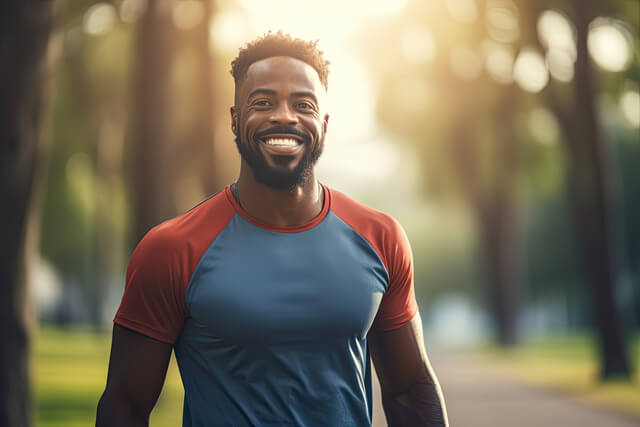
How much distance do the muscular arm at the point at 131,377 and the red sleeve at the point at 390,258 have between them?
899mm

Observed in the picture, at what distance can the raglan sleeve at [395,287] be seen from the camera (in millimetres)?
3256

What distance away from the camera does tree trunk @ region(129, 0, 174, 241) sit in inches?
527

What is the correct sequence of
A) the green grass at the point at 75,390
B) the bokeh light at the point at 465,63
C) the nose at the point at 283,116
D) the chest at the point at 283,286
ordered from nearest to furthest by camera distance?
the chest at the point at 283,286, the nose at the point at 283,116, the green grass at the point at 75,390, the bokeh light at the point at 465,63

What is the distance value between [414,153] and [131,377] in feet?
84.4

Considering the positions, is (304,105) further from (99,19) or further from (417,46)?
(417,46)

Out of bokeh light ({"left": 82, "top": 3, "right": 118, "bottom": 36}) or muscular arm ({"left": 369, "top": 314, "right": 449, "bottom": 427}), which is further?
bokeh light ({"left": 82, "top": 3, "right": 118, "bottom": 36})

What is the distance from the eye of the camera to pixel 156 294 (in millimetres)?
2938

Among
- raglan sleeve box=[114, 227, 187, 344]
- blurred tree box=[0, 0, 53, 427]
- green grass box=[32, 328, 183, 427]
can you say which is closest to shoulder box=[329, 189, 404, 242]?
raglan sleeve box=[114, 227, 187, 344]

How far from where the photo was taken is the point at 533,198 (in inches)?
1731

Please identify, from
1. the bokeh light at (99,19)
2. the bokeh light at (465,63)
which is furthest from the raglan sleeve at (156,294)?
the bokeh light at (465,63)

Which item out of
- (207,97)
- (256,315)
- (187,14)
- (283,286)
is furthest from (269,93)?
(187,14)

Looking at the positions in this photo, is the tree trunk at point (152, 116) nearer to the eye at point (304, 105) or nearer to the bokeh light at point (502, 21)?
the bokeh light at point (502, 21)

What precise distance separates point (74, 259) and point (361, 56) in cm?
2149

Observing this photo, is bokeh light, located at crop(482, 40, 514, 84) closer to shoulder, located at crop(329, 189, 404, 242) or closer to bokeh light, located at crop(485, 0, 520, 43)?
bokeh light, located at crop(485, 0, 520, 43)
